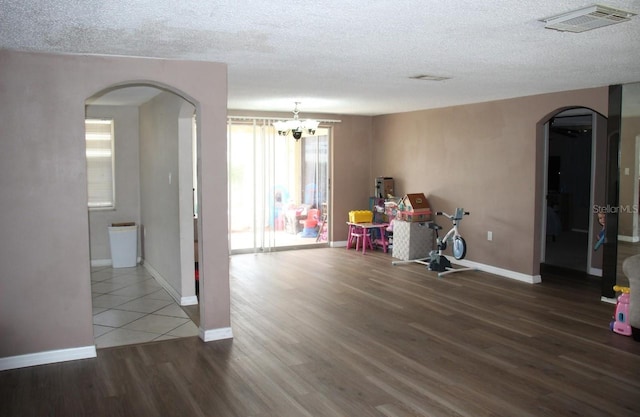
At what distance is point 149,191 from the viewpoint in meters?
7.33

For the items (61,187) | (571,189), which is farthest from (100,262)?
(571,189)

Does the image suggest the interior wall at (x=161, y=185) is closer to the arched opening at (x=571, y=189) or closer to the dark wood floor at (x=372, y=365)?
the dark wood floor at (x=372, y=365)

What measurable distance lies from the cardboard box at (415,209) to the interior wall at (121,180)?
164 inches

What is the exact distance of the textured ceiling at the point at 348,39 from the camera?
9.22 feet

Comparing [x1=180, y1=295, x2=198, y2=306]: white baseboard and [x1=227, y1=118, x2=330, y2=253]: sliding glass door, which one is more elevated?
[x1=227, y1=118, x2=330, y2=253]: sliding glass door

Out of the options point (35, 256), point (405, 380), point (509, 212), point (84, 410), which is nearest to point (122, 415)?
point (84, 410)

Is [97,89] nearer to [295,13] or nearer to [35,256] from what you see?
[35,256]

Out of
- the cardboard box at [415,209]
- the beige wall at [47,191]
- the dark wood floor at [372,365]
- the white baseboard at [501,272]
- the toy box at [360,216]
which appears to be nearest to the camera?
the dark wood floor at [372,365]

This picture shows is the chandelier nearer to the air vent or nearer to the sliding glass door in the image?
the sliding glass door

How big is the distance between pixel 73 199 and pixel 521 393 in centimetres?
362

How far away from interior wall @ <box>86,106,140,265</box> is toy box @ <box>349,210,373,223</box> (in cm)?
353

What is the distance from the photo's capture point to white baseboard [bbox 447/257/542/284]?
21.9ft

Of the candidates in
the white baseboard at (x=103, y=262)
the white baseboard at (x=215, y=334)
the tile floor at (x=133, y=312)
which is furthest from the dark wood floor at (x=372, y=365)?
the white baseboard at (x=103, y=262)

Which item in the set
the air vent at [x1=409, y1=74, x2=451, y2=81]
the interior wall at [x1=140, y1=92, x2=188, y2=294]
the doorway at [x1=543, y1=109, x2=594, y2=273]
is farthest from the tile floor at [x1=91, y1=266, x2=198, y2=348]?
the doorway at [x1=543, y1=109, x2=594, y2=273]
